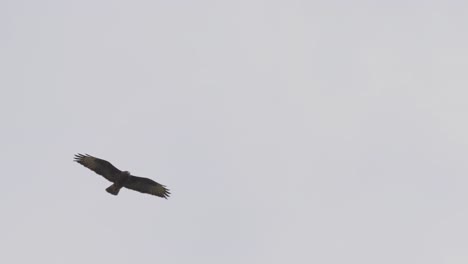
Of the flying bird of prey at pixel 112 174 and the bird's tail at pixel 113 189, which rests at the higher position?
the flying bird of prey at pixel 112 174

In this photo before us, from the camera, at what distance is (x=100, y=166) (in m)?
31.0

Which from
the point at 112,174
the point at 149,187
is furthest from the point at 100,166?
the point at 149,187

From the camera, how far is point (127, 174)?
101 ft

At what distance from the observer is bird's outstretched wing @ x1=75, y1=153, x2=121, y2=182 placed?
3095 cm

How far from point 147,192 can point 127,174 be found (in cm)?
162

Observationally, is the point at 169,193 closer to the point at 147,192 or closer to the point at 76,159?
the point at 147,192

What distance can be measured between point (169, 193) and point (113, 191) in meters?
2.34

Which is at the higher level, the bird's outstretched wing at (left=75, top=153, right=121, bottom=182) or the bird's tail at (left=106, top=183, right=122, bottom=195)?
the bird's outstretched wing at (left=75, top=153, right=121, bottom=182)

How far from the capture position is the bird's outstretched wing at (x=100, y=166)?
3095cm

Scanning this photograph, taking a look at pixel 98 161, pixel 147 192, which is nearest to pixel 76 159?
pixel 98 161

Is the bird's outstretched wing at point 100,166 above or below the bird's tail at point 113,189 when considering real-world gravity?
above

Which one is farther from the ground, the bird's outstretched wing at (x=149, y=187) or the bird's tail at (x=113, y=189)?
the bird's outstretched wing at (x=149, y=187)

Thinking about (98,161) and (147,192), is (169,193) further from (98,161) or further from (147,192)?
(98,161)

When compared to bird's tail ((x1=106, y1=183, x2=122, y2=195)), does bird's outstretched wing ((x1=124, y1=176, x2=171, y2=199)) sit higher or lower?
higher
